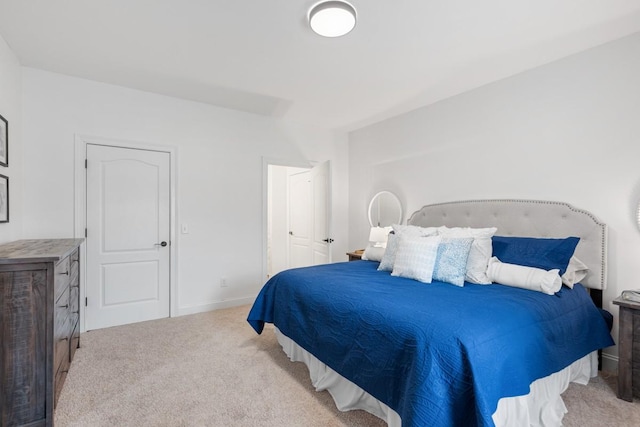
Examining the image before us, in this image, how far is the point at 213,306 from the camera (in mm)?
3916

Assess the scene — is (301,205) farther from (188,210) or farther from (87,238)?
(87,238)

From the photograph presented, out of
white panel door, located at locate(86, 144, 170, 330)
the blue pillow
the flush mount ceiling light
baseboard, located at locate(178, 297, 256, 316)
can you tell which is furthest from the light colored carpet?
the flush mount ceiling light

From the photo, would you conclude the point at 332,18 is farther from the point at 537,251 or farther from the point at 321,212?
the point at 321,212

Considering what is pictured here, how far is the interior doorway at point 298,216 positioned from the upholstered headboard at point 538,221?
1.48 meters

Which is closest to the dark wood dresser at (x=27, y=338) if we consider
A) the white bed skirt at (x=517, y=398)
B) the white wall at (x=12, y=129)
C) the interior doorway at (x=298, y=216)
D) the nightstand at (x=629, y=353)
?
the white wall at (x=12, y=129)

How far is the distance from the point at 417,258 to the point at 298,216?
2.92m

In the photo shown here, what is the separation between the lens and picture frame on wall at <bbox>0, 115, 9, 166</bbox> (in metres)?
2.44

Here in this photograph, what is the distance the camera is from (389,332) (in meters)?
1.64

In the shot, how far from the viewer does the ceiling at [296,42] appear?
2061mm

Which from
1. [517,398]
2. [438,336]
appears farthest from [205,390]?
[517,398]

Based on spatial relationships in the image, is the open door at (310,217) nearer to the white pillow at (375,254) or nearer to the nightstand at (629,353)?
the white pillow at (375,254)

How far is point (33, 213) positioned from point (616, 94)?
4.98m

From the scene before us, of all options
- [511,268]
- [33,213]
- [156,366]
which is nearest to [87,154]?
[33,213]

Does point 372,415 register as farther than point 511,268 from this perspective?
No
